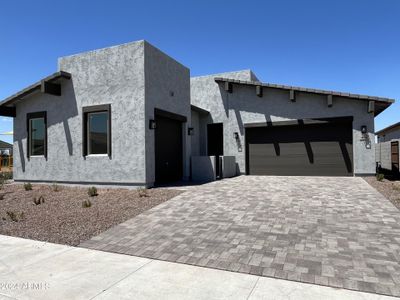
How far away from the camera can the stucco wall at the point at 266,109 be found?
1386 centimetres

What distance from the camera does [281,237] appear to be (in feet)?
17.4

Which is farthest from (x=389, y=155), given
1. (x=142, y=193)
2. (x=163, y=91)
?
(x=142, y=193)

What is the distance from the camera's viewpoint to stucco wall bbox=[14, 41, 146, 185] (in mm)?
10836

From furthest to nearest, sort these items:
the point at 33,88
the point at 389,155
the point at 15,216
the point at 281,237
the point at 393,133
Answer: the point at 393,133, the point at 389,155, the point at 33,88, the point at 15,216, the point at 281,237

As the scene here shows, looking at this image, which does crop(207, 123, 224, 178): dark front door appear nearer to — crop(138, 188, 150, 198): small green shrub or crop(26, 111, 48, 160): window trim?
crop(138, 188, 150, 198): small green shrub

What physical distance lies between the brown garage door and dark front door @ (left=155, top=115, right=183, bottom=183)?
4.46 m

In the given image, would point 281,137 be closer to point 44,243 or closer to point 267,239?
point 267,239

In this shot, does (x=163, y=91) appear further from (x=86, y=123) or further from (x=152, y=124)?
(x=86, y=123)

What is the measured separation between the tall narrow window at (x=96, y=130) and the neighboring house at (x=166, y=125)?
→ 4cm

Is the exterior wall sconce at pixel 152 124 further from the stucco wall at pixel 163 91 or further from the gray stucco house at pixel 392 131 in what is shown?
the gray stucco house at pixel 392 131

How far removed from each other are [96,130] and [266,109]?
9073 millimetres

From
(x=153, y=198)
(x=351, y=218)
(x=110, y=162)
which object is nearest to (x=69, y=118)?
(x=110, y=162)

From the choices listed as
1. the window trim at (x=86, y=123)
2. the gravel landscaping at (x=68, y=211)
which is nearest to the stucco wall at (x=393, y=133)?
the gravel landscaping at (x=68, y=211)

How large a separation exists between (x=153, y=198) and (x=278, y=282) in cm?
585
